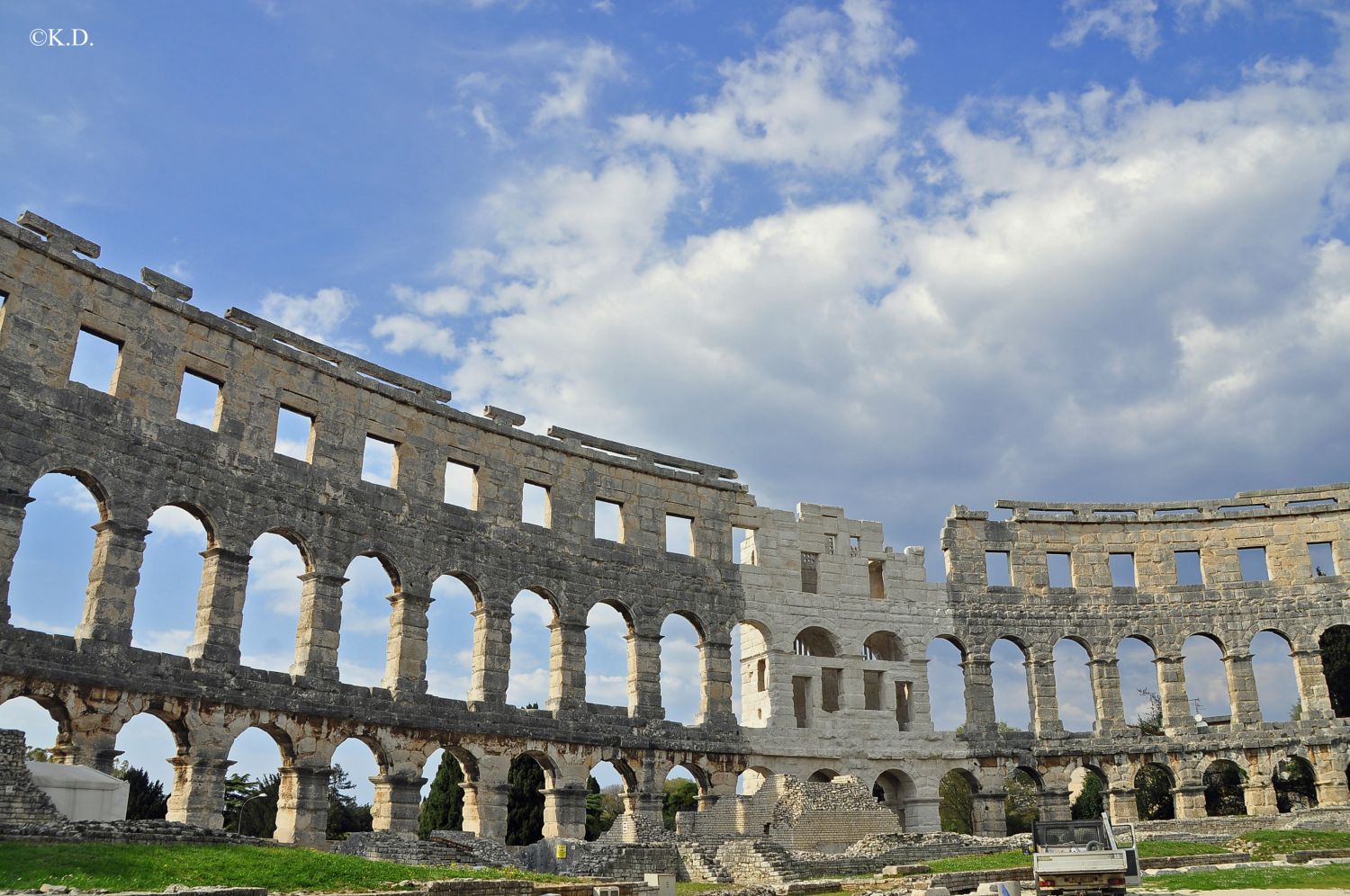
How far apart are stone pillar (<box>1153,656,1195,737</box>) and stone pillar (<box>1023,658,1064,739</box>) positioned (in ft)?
11.2

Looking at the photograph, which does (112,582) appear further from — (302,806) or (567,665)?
(567,665)

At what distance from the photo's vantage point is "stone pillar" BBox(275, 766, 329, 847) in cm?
2372

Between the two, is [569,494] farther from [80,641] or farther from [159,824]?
[159,824]

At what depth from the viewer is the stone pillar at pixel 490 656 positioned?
91.2ft

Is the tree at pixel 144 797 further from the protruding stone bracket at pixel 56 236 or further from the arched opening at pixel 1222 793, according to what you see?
the arched opening at pixel 1222 793

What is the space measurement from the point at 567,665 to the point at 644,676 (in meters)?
2.36

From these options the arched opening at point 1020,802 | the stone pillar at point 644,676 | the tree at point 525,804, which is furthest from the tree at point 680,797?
the stone pillar at point 644,676

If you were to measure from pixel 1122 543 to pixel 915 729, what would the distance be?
9512 millimetres

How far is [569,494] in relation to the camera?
102 ft

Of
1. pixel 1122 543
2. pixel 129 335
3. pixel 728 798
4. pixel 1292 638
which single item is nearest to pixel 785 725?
pixel 728 798

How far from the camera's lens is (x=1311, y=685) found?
3494 centimetres

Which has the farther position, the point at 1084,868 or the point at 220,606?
the point at 220,606

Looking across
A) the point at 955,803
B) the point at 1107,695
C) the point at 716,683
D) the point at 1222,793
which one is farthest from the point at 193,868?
the point at 955,803

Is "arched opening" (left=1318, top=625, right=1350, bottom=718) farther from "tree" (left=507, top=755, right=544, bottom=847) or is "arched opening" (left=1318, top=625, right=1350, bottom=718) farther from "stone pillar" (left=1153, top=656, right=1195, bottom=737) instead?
"tree" (left=507, top=755, right=544, bottom=847)
